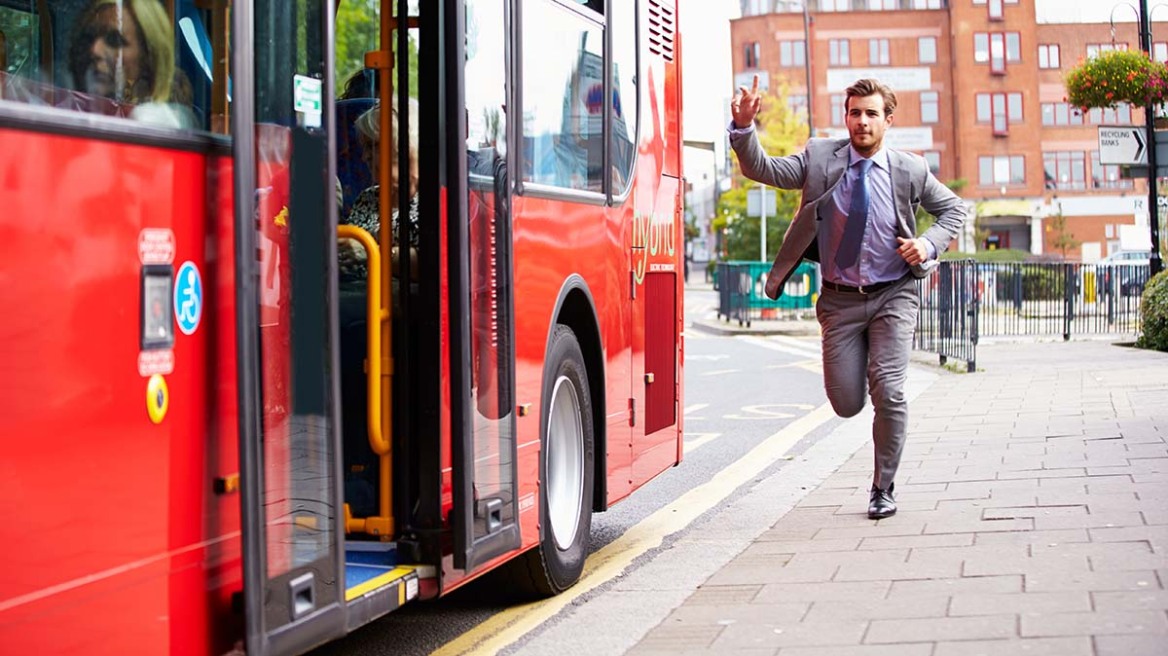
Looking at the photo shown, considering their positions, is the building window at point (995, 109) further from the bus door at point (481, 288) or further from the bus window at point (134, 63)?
the bus window at point (134, 63)

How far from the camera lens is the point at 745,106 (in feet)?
24.8

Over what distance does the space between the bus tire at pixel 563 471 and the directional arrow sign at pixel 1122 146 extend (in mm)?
17080

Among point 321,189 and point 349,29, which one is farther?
point 349,29

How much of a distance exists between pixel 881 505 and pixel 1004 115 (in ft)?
276

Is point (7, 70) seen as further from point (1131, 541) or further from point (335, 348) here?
point (1131, 541)

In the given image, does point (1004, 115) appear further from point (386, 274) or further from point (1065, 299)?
point (386, 274)

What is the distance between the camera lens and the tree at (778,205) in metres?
59.6

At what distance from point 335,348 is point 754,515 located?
14.1ft

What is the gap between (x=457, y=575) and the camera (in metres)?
5.16

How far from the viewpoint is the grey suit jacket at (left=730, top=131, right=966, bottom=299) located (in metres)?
7.68

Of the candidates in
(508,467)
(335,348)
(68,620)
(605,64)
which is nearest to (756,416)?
(605,64)

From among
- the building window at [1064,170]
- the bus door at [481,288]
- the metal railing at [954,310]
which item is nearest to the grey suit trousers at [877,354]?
the bus door at [481,288]

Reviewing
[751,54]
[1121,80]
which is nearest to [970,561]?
[1121,80]

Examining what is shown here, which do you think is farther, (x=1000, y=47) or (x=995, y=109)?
(x=995, y=109)
